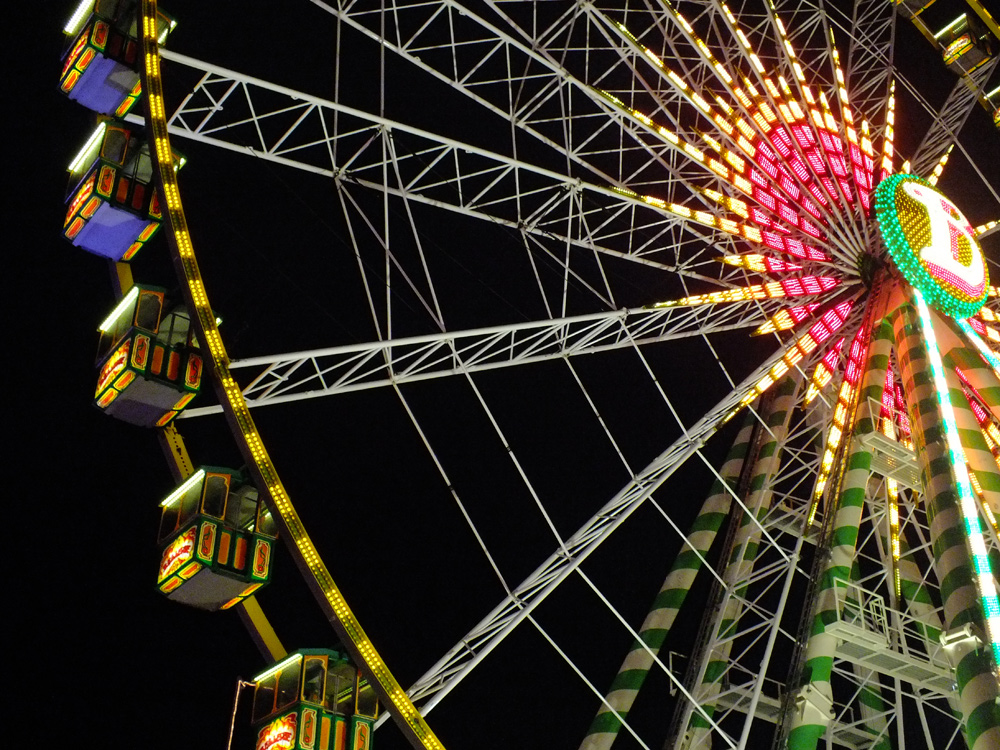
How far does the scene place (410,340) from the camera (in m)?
13.1

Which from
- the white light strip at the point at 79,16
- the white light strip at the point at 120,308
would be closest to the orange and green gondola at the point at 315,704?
the white light strip at the point at 120,308

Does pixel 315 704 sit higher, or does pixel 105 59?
pixel 105 59

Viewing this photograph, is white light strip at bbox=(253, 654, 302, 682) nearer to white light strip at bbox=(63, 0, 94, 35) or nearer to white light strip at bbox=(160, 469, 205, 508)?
white light strip at bbox=(160, 469, 205, 508)

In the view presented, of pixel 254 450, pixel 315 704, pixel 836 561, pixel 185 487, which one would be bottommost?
pixel 836 561

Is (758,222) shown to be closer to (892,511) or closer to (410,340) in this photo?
(892,511)

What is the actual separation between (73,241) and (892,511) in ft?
34.6

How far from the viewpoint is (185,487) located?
1142 centimetres

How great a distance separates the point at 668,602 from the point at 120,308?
8.19 m

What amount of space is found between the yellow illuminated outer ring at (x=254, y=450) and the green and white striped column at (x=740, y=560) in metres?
5.21

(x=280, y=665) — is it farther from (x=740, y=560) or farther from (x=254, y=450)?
(x=740, y=560)

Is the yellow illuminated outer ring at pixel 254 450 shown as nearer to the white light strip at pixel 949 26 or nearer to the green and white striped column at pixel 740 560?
the green and white striped column at pixel 740 560

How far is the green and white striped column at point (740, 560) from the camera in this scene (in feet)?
50.3

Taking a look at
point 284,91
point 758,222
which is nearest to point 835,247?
point 758,222

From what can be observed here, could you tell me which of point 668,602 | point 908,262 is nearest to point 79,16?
point 908,262
